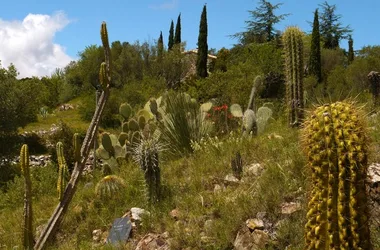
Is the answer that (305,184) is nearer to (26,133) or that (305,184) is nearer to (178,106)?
(178,106)

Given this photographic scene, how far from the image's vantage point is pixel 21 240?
6281 millimetres

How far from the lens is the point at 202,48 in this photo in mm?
39062

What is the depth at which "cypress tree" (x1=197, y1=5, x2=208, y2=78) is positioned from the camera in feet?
126

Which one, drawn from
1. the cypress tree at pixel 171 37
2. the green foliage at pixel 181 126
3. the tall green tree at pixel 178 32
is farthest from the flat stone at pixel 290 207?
the cypress tree at pixel 171 37

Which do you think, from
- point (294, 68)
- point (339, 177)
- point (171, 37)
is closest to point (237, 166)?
point (339, 177)

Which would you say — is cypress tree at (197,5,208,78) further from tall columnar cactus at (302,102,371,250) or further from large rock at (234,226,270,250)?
tall columnar cactus at (302,102,371,250)

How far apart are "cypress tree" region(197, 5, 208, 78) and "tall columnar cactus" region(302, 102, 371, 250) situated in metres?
35.5

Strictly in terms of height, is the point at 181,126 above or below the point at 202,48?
below

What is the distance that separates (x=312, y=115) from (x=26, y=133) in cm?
2552

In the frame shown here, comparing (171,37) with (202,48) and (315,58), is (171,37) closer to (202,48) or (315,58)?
(202,48)

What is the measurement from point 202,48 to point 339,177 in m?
36.6

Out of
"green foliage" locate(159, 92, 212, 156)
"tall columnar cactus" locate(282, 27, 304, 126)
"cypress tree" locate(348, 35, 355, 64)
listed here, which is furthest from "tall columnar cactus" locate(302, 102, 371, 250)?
"cypress tree" locate(348, 35, 355, 64)

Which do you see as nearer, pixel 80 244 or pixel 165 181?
pixel 80 244

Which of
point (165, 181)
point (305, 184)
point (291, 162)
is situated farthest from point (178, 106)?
point (305, 184)
